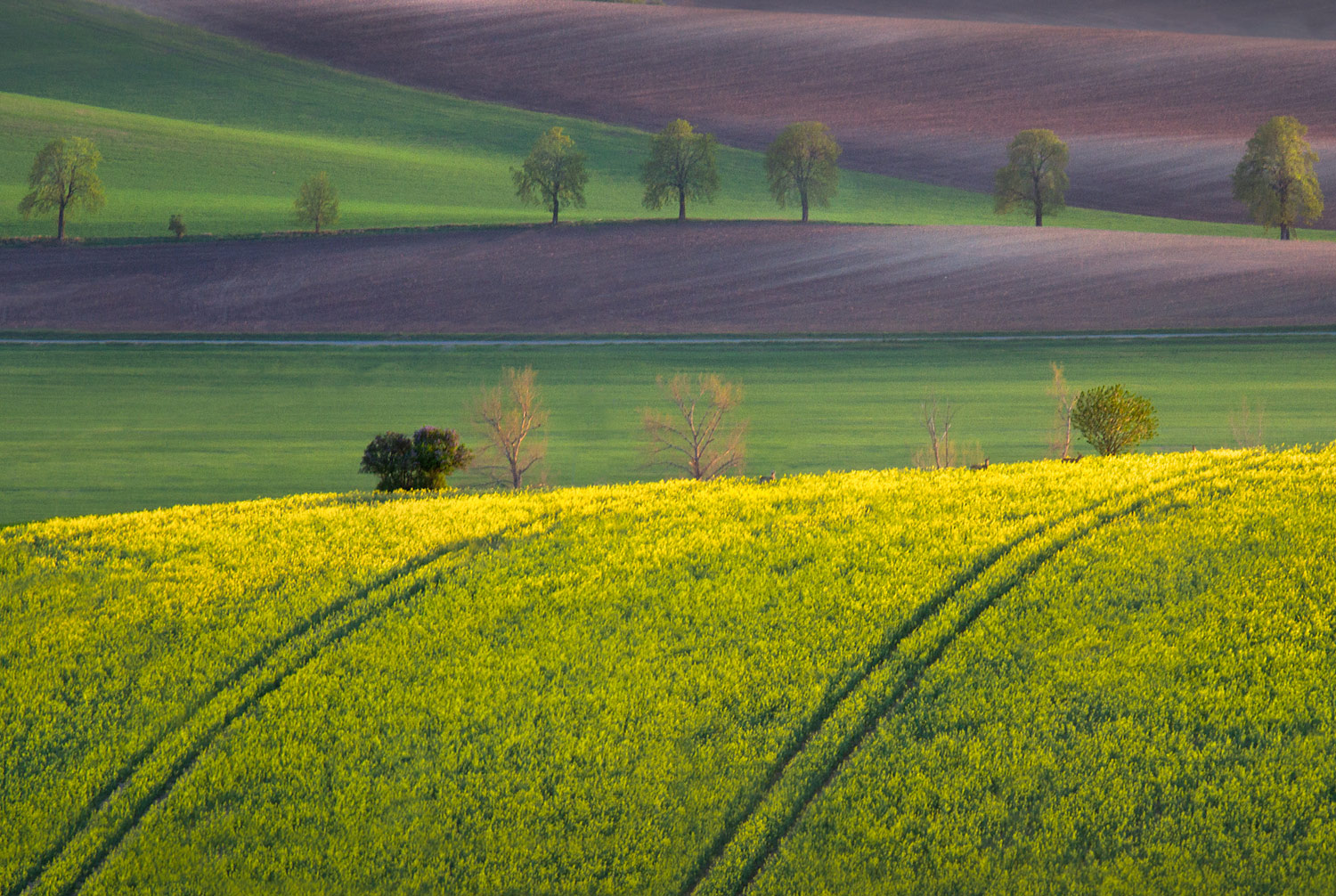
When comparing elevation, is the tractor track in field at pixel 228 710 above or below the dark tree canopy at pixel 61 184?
below

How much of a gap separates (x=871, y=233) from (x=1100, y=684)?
61138mm

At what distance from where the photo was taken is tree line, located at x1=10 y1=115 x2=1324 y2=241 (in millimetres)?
67188

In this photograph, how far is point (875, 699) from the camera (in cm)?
820

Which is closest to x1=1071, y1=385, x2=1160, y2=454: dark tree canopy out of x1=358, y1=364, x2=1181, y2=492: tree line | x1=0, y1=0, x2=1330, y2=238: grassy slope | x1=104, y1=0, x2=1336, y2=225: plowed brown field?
x1=358, y1=364, x2=1181, y2=492: tree line

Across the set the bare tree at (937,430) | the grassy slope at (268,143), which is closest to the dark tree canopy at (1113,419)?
the bare tree at (937,430)

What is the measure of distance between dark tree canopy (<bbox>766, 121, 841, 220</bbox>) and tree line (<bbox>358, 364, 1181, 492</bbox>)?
34066mm

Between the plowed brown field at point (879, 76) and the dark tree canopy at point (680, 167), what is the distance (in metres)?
27.7

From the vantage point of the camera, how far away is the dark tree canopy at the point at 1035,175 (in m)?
72.1

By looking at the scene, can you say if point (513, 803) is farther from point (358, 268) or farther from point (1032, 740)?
point (358, 268)

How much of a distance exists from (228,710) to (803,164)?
6879cm

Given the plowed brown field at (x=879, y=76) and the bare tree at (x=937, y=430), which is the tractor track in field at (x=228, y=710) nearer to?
the bare tree at (x=937, y=430)

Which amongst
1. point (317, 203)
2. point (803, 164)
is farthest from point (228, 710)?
point (803, 164)

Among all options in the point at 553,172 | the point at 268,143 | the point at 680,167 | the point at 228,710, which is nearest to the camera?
the point at 228,710

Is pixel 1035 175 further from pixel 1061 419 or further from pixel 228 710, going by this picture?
pixel 228 710
